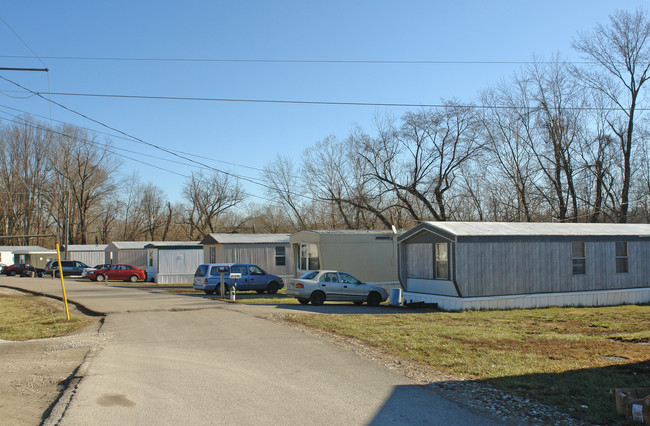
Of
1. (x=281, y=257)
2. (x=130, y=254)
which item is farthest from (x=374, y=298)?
(x=130, y=254)

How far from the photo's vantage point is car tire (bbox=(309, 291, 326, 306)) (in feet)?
68.0

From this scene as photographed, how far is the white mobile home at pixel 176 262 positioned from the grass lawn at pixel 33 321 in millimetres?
14043

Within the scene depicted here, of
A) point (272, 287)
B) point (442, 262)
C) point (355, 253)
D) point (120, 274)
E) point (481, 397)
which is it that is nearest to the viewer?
point (481, 397)

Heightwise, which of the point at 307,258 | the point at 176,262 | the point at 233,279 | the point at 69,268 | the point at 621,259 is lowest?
the point at 69,268

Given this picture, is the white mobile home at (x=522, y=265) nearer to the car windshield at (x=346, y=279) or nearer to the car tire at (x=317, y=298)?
the car windshield at (x=346, y=279)

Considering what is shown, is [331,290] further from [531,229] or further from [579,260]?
[579,260]

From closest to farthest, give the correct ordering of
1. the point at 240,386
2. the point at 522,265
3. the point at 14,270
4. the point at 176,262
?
the point at 240,386 < the point at 522,265 < the point at 176,262 < the point at 14,270

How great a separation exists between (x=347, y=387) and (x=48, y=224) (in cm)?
6502

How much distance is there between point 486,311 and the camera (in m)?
19.2

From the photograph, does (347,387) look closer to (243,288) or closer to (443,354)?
(443,354)

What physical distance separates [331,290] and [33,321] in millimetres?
10071

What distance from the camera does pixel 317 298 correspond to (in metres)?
20.8

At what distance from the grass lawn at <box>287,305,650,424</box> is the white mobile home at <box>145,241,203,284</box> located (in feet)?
74.3

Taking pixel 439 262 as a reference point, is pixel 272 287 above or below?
below
